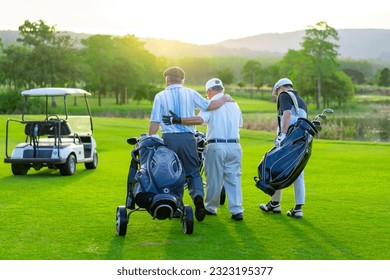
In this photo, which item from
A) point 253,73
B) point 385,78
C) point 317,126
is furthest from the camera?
point 253,73

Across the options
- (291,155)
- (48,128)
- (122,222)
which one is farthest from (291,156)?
(48,128)

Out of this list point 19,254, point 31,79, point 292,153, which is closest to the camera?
point 19,254

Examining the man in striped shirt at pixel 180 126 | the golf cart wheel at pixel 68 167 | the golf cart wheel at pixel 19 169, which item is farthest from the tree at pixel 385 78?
the man in striped shirt at pixel 180 126

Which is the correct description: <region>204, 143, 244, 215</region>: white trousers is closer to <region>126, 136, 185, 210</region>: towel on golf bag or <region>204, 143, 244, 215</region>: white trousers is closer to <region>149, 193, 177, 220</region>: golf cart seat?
<region>126, 136, 185, 210</region>: towel on golf bag

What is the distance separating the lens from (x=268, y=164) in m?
8.54

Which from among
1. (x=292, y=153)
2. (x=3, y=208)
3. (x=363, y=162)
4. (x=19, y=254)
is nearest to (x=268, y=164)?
(x=292, y=153)

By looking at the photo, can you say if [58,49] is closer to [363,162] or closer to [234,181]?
[363,162]

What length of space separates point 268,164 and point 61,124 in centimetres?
744

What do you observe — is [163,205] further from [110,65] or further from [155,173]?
[110,65]

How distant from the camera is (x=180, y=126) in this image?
8172 millimetres

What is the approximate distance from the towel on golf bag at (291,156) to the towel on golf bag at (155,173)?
4.69 feet

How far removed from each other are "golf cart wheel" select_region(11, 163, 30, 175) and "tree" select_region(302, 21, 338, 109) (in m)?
77.3

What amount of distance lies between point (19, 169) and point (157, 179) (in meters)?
8.28

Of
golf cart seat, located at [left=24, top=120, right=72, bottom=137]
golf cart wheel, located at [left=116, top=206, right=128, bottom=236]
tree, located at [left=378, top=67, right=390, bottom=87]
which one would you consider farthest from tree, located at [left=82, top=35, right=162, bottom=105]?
golf cart wheel, located at [left=116, top=206, right=128, bottom=236]
